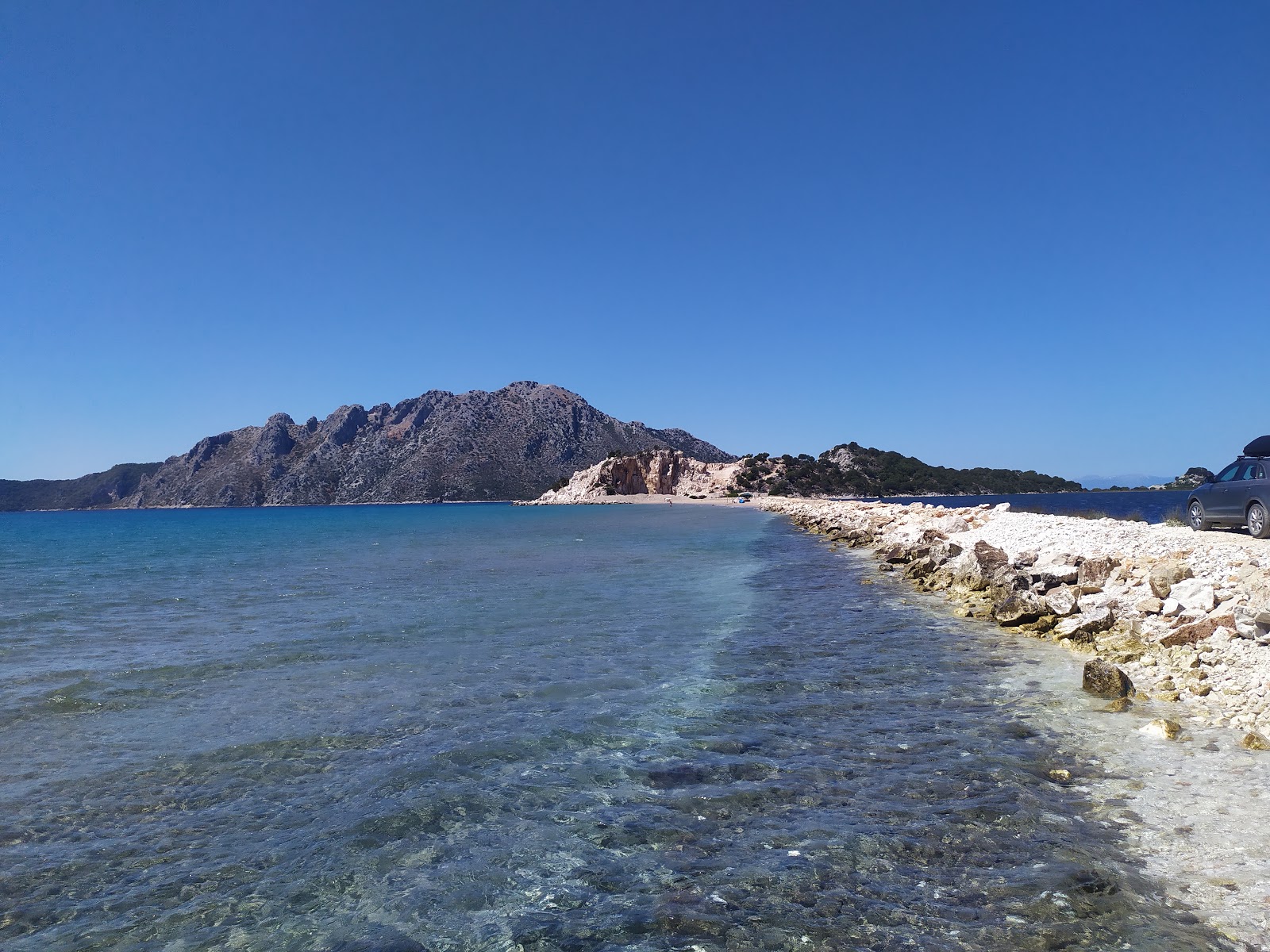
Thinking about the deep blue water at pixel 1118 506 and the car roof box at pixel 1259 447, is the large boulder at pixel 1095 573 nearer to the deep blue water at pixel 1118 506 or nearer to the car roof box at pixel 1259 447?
the car roof box at pixel 1259 447

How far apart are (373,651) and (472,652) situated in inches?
80.0

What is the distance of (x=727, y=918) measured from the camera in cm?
482

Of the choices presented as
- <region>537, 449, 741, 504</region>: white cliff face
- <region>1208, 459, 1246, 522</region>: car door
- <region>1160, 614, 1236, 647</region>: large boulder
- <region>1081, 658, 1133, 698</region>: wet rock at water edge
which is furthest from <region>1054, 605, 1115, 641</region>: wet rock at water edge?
<region>537, 449, 741, 504</region>: white cliff face

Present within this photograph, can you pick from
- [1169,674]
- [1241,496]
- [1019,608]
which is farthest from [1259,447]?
[1169,674]

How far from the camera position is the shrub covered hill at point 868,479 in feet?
574

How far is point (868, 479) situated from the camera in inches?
7175

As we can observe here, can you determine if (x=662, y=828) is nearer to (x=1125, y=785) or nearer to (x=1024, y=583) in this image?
(x=1125, y=785)

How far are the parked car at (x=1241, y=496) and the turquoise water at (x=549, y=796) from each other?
8.92m

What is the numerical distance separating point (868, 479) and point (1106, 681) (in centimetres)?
18109

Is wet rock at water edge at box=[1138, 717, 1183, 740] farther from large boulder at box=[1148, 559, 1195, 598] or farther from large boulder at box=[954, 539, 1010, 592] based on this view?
large boulder at box=[954, 539, 1010, 592]

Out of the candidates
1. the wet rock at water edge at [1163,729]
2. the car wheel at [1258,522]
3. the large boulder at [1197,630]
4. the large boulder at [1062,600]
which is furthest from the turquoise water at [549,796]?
the car wheel at [1258,522]

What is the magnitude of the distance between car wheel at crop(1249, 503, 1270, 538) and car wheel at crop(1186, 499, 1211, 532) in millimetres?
2084

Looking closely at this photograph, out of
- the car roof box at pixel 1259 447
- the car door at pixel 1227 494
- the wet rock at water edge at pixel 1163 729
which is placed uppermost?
the car roof box at pixel 1259 447

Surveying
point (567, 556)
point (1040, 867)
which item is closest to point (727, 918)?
point (1040, 867)
